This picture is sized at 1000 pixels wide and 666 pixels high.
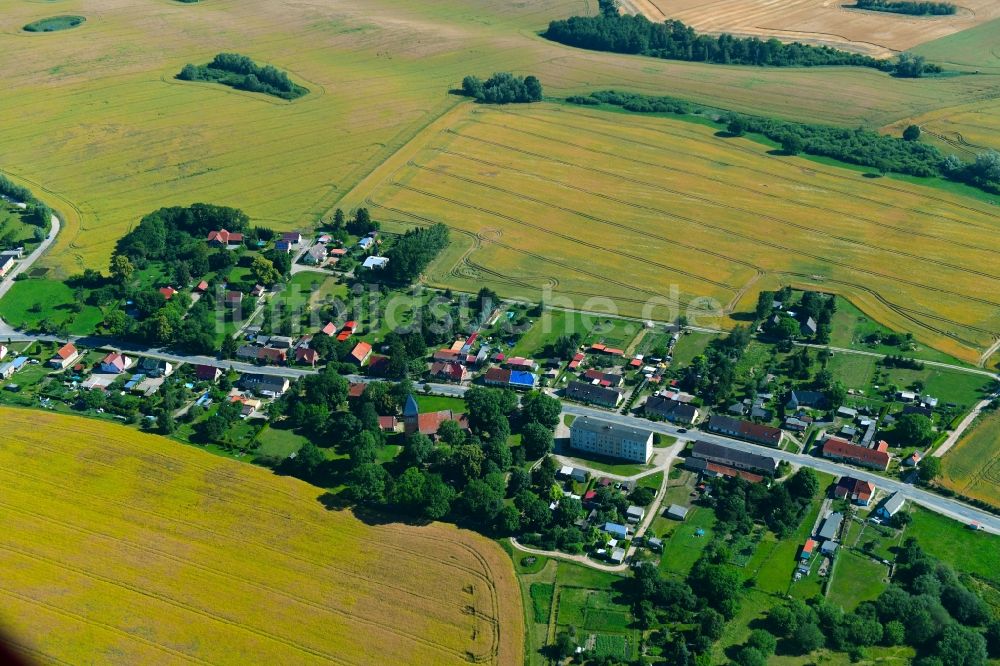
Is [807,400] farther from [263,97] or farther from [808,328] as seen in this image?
[263,97]

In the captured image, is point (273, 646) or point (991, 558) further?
point (991, 558)

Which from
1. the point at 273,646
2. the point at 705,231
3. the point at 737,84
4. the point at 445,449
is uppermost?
the point at 737,84

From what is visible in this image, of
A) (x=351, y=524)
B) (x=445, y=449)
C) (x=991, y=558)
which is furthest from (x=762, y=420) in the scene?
(x=351, y=524)

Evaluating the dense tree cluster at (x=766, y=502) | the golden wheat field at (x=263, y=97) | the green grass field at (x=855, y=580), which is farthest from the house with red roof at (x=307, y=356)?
the green grass field at (x=855, y=580)

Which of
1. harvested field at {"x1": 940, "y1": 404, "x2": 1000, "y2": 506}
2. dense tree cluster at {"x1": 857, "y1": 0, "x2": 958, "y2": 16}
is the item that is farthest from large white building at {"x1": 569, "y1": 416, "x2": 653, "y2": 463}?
dense tree cluster at {"x1": 857, "y1": 0, "x2": 958, "y2": 16}

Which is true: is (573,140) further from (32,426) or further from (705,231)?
(32,426)

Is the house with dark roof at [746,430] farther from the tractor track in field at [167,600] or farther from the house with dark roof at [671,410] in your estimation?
the tractor track in field at [167,600]

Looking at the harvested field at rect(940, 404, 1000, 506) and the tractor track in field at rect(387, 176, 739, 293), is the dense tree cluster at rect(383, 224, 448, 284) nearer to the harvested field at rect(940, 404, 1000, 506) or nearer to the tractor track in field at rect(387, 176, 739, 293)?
the tractor track in field at rect(387, 176, 739, 293)
